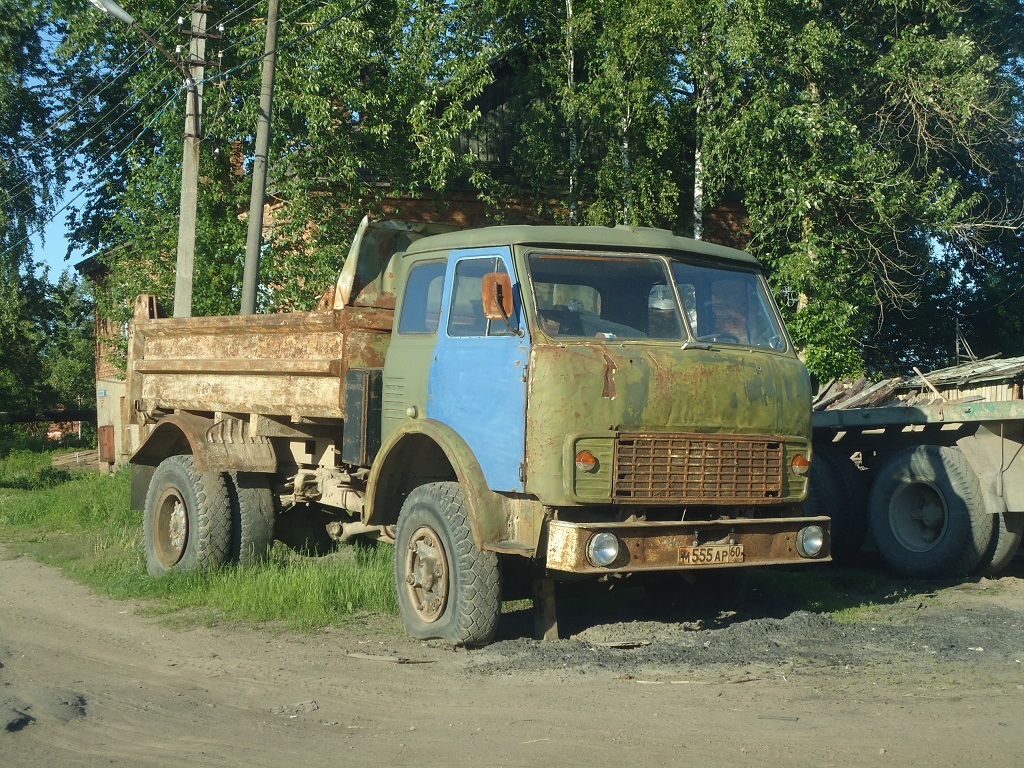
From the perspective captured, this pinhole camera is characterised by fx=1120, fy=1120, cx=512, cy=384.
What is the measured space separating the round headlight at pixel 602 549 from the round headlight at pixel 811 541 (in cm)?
134

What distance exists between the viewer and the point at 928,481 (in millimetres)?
9055

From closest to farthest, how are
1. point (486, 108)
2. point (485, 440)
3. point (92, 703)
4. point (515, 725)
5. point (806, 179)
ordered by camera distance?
point (515, 725), point (92, 703), point (485, 440), point (806, 179), point (486, 108)

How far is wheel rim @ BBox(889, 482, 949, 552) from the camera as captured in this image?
30.3 ft

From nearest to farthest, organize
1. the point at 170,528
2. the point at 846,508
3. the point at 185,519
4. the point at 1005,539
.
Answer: the point at 1005,539 → the point at 185,519 → the point at 170,528 → the point at 846,508

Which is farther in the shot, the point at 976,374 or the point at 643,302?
the point at 976,374

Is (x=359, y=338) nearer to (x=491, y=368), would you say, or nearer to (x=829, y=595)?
(x=491, y=368)

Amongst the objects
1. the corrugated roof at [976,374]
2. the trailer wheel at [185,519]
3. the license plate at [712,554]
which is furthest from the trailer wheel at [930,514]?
the trailer wheel at [185,519]

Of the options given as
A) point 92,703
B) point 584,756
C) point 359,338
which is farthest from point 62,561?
point 584,756

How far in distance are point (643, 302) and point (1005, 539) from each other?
3.97 m

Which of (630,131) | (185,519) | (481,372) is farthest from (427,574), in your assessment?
(630,131)

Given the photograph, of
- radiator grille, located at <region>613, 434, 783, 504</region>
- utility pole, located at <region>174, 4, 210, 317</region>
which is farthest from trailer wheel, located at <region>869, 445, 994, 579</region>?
utility pole, located at <region>174, 4, 210, 317</region>

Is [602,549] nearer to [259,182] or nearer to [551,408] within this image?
[551,408]

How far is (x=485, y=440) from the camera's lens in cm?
650

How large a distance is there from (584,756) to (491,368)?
2.54 meters
